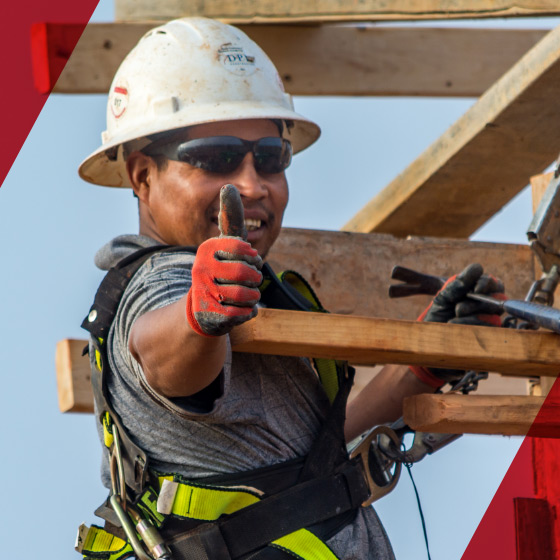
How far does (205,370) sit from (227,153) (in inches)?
37.9

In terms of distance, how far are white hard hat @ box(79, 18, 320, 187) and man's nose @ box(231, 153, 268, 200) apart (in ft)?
Answer: 0.52

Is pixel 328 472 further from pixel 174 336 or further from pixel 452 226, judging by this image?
pixel 452 226

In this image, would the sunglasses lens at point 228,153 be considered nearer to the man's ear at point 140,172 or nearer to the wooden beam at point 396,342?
the man's ear at point 140,172

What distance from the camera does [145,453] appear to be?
11.4ft

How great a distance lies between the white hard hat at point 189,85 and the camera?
393 centimetres

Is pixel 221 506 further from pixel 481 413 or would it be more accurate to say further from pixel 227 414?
pixel 481 413

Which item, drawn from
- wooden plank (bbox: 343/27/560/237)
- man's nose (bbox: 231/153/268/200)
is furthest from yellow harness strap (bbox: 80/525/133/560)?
wooden plank (bbox: 343/27/560/237)

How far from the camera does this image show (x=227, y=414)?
11.1 feet

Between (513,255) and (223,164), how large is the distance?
1.45 m

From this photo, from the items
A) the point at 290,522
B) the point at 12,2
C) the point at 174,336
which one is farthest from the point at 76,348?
the point at 174,336

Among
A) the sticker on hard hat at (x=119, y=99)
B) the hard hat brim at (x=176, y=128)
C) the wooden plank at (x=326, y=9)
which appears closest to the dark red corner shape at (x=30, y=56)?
the wooden plank at (x=326, y=9)

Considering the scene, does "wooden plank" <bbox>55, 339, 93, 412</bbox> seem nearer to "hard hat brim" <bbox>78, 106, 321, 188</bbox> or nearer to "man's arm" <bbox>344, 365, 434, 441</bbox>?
"hard hat brim" <bbox>78, 106, 321, 188</bbox>

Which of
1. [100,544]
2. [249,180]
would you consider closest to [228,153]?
[249,180]

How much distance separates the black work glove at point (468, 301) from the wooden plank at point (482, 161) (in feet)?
3.42
